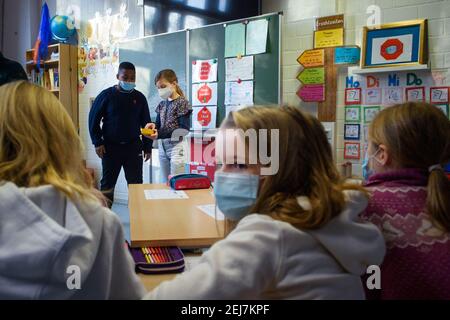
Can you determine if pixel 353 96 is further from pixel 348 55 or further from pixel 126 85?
pixel 126 85

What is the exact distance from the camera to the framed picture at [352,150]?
131 inches

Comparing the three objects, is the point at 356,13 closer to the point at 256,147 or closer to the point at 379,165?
the point at 379,165

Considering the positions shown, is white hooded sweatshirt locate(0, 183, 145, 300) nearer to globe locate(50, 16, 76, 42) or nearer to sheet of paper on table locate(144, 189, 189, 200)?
sheet of paper on table locate(144, 189, 189, 200)

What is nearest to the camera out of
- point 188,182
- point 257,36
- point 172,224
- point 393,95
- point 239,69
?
point 172,224

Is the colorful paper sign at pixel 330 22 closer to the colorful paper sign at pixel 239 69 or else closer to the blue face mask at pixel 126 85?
the colorful paper sign at pixel 239 69

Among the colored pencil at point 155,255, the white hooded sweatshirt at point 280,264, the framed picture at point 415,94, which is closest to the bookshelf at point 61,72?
the framed picture at point 415,94

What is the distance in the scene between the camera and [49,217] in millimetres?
770

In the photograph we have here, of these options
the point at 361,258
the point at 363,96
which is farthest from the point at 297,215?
the point at 363,96

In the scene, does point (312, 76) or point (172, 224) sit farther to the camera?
point (312, 76)

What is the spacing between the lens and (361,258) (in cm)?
78

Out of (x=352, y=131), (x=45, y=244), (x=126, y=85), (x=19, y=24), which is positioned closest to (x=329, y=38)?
(x=352, y=131)

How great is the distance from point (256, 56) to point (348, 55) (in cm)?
75

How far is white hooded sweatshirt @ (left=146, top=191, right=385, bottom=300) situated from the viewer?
71 cm
